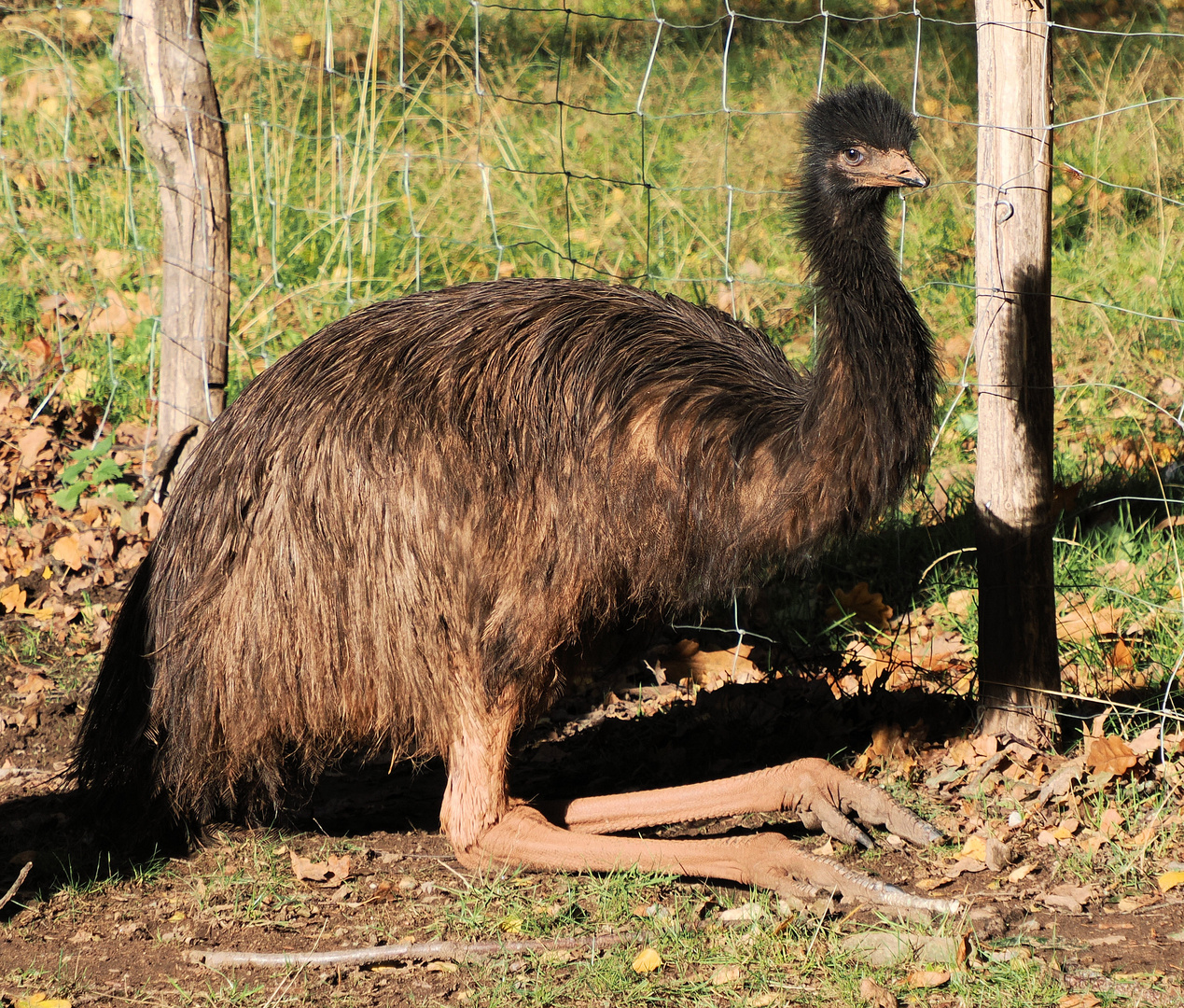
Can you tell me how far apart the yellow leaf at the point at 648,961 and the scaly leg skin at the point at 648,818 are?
36 cm

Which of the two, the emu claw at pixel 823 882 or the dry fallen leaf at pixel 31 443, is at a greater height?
the dry fallen leaf at pixel 31 443

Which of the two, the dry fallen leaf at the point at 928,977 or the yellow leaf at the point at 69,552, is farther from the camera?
the yellow leaf at the point at 69,552

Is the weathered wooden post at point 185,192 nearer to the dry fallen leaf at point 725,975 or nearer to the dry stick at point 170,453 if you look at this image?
the dry stick at point 170,453

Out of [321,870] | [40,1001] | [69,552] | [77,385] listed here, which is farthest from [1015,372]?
[77,385]

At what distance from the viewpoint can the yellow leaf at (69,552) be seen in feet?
15.3

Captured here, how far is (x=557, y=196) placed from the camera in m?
6.24

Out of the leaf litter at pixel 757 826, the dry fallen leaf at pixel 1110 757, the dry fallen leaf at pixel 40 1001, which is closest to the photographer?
the dry fallen leaf at pixel 40 1001

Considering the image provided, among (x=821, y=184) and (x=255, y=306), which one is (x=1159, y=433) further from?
(x=255, y=306)

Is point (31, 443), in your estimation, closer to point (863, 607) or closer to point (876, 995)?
point (863, 607)

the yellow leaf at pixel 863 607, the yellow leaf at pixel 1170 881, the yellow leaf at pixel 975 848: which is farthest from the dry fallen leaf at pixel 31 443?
the yellow leaf at pixel 1170 881

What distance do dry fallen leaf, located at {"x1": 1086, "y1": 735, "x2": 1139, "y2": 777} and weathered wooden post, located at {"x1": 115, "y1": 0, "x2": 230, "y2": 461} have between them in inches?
118

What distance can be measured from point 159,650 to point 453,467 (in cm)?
86

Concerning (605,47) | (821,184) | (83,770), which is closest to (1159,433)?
(821,184)

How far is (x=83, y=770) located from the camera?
3346 mm
